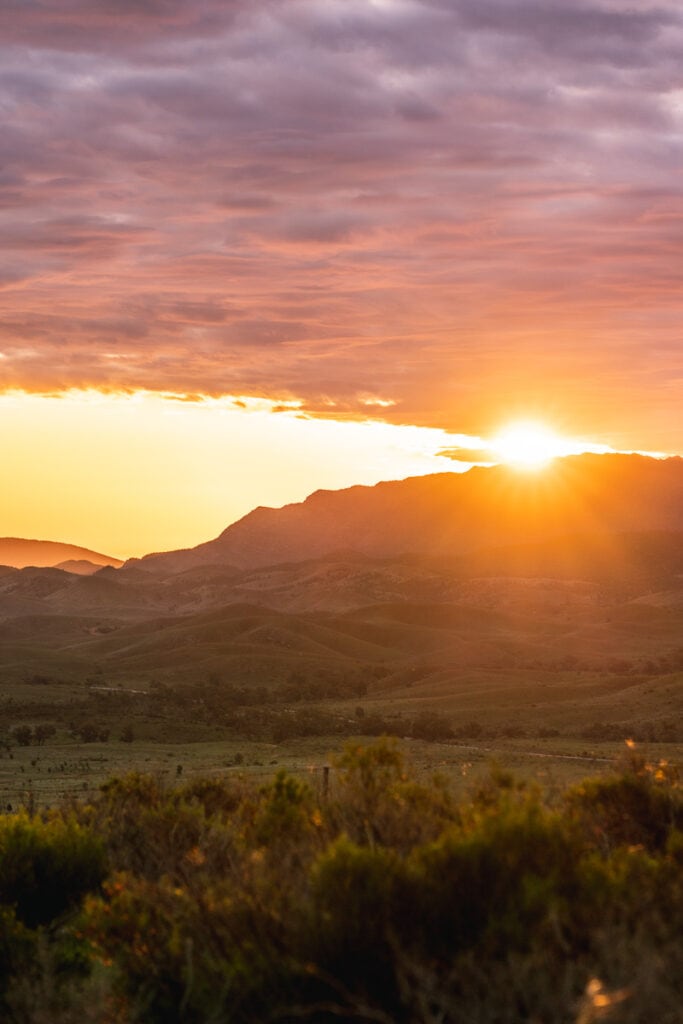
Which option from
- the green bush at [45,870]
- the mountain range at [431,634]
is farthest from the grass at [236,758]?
the green bush at [45,870]

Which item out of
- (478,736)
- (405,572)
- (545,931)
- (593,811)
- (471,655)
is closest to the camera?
(545,931)

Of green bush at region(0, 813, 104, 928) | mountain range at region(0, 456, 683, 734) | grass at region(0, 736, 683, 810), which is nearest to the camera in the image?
green bush at region(0, 813, 104, 928)

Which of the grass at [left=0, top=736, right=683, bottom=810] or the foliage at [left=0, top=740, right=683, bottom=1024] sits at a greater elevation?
the foliage at [left=0, top=740, right=683, bottom=1024]

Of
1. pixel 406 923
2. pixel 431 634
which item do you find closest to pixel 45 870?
pixel 406 923

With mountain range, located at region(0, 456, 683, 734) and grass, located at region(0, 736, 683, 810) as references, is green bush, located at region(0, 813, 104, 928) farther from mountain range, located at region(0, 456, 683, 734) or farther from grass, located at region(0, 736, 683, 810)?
mountain range, located at region(0, 456, 683, 734)

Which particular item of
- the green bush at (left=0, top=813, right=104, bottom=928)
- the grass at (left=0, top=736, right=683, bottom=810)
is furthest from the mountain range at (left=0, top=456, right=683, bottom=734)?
the green bush at (left=0, top=813, right=104, bottom=928)

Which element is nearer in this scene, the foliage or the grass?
the foliage

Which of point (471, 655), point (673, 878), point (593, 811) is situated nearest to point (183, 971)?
point (673, 878)

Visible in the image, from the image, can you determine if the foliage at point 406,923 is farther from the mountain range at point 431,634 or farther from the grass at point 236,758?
the mountain range at point 431,634

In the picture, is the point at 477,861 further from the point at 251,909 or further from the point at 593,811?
the point at 593,811

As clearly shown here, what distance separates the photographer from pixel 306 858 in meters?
10.9

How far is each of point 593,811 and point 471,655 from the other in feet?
303

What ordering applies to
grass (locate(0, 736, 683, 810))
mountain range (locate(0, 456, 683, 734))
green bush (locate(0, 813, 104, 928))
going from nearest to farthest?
green bush (locate(0, 813, 104, 928)), grass (locate(0, 736, 683, 810)), mountain range (locate(0, 456, 683, 734))

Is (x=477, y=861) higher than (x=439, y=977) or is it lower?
higher
